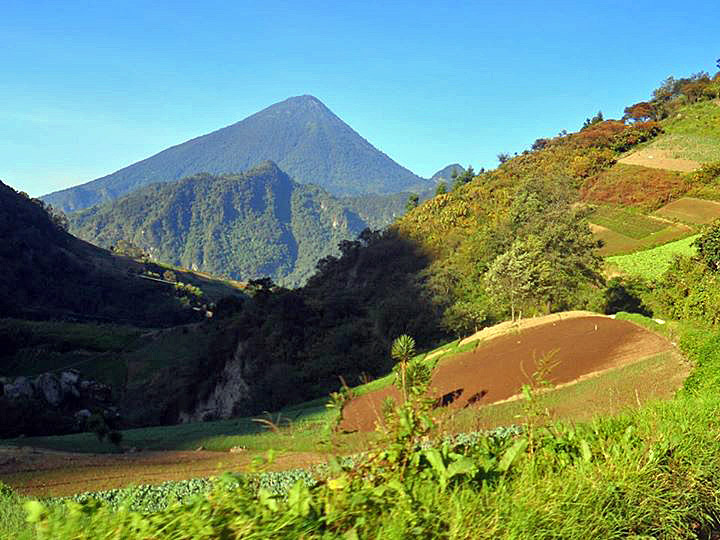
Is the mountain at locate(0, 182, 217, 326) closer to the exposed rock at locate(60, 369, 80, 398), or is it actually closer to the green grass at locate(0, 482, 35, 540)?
the exposed rock at locate(60, 369, 80, 398)

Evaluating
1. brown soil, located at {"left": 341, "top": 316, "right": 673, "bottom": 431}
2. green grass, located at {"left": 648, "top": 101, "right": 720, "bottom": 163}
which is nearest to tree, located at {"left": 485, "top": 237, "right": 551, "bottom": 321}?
brown soil, located at {"left": 341, "top": 316, "right": 673, "bottom": 431}

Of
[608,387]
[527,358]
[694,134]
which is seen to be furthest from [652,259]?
[694,134]

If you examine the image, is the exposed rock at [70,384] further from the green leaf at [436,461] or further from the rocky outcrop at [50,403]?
the green leaf at [436,461]

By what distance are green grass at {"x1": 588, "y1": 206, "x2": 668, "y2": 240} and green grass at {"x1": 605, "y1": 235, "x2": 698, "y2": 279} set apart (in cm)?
506

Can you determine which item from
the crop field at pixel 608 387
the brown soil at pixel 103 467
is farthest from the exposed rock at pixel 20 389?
the crop field at pixel 608 387

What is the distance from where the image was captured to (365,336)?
5347 cm

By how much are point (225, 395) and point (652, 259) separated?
1721 inches

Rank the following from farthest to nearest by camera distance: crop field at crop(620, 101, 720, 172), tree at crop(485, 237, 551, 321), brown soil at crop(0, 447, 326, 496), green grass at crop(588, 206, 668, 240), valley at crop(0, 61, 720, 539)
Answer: crop field at crop(620, 101, 720, 172), green grass at crop(588, 206, 668, 240), tree at crop(485, 237, 551, 321), brown soil at crop(0, 447, 326, 496), valley at crop(0, 61, 720, 539)

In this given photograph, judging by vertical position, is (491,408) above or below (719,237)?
below

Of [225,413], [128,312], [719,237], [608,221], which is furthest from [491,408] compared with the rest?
[128,312]

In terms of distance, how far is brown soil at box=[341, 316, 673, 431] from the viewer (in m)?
22.8

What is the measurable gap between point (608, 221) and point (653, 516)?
6851cm

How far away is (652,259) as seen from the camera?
52.9 meters

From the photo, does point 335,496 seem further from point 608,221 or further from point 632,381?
point 608,221
